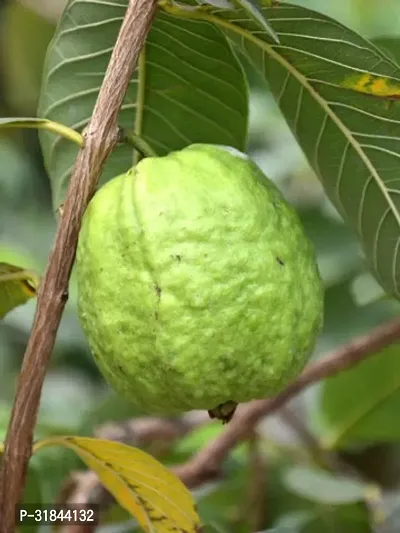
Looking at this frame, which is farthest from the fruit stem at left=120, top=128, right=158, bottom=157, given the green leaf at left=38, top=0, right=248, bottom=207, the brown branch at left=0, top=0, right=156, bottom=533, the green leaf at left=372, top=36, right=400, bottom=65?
the green leaf at left=372, top=36, right=400, bottom=65

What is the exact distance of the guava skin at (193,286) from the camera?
2.10 feet

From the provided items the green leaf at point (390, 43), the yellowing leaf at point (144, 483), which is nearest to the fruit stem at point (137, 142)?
the yellowing leaf at point (144, 483)

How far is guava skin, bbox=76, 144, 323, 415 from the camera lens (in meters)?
0.64

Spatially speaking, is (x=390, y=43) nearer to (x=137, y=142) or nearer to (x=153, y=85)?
(x=153, y=85)

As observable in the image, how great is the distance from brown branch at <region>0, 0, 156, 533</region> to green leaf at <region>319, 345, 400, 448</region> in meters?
0.82

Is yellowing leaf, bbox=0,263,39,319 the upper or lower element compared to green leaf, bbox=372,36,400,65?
lower

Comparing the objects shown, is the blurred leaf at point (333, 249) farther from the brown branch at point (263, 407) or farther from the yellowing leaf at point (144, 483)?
the yellowing leaf at point (144, 483)

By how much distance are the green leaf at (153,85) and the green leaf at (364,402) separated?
656 millimetres

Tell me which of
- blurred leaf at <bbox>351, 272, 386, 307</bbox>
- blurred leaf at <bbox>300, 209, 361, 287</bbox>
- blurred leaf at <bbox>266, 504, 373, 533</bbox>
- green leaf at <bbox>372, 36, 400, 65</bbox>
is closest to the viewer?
green leaf at <bbox>372, 36, 400, 65</bbox>

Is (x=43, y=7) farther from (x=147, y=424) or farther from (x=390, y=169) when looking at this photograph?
(x=390, y=169)

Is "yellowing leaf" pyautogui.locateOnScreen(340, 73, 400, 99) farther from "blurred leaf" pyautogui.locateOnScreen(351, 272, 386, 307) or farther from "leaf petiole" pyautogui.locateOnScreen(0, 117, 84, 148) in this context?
"blurred leaf" pyautogui.locateOnScreen(351, 272, 386, 307)

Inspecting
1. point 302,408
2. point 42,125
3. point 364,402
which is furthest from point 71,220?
point 302,408

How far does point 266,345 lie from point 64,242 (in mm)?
198

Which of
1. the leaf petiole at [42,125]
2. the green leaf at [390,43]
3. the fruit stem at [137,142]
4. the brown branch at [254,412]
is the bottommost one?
the brown branch at [254,412]
